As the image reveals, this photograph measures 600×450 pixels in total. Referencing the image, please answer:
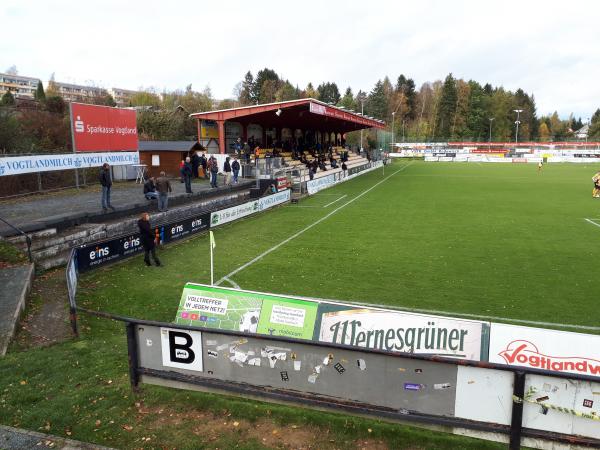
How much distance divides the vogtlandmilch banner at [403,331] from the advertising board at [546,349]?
0.20 metres

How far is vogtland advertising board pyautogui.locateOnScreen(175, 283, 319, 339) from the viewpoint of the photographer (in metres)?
6.82

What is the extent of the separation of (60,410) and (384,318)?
4.50 meters

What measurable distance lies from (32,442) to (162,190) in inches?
575

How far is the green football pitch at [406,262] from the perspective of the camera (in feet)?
35.0

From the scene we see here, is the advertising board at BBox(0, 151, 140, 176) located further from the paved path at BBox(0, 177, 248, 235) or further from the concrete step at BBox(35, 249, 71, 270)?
the concrete step at BBox(35, 249, 71, 270)

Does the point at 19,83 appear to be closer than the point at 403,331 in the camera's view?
No

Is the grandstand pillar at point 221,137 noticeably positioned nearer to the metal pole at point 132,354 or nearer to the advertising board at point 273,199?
the advertising board at point 273,199

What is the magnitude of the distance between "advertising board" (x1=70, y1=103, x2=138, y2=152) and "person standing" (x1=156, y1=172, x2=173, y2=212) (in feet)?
22.4

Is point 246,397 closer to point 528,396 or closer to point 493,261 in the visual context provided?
point 528,396

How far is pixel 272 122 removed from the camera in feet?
146

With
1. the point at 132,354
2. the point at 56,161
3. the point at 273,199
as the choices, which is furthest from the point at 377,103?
the point at 132,354

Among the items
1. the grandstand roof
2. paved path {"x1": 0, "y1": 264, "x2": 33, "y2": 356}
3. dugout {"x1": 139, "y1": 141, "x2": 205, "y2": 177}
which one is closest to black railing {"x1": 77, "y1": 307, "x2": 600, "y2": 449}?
paved path {"x1": 0, "y1": 264, "x2": 33, "y2": 356}

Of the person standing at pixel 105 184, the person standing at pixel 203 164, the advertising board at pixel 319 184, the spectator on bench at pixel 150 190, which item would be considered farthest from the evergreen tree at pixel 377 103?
the person standing at pixel 105 184

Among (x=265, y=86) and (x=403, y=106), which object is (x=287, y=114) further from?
(x=403, y=106)
